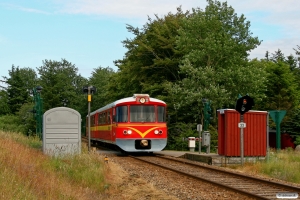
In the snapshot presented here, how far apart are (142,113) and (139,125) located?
71cm

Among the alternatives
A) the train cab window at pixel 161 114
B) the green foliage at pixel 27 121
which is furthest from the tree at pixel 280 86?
the train cab window at pixel 161 114

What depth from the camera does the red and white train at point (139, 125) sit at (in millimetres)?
24391

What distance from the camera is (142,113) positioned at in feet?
81.8

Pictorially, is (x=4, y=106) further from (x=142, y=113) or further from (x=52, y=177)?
(x=52, y=177)

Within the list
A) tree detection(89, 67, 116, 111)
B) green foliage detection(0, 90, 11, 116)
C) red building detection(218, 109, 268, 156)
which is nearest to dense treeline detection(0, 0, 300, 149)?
red building detection(218, 109, 268, 156)

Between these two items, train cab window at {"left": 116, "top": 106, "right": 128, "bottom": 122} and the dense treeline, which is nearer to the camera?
train cab window at {"left": 116, "top": 106, "right": 128, "bottom": 122}

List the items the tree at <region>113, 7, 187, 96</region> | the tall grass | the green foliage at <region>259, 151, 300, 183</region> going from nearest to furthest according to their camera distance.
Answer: the tall grass, the green foliage at <region>259, 151, 300, 183</region>, the tree at <region>113, 7, 187, 96</region>

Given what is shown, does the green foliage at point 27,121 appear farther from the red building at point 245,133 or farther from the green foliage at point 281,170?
the green foliage at point 281,170

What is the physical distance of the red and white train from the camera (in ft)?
80.0

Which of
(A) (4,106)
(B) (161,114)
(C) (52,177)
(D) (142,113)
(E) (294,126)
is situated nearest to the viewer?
(C) (52,177)

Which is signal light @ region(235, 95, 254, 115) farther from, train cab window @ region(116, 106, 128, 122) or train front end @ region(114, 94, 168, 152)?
train cab window @ region(116, 106, 128, 122)

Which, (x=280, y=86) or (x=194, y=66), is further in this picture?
(x=280, y=86)

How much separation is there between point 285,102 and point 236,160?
35.9 m

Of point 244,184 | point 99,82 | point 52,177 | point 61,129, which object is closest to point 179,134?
point 61,129
